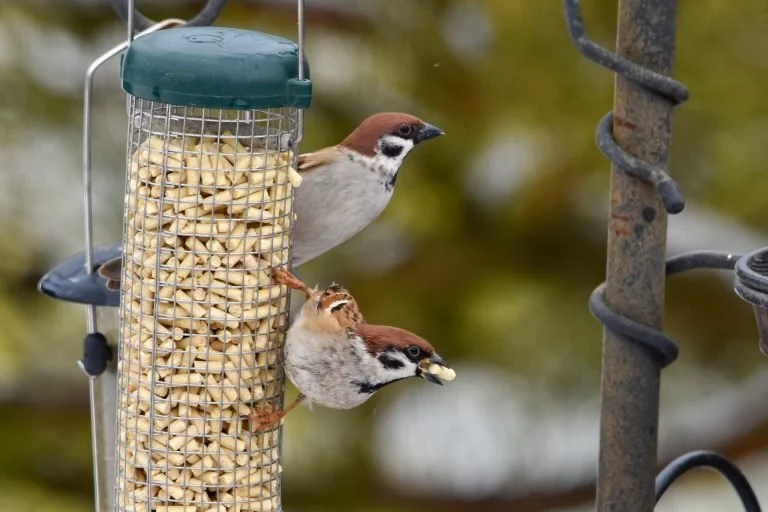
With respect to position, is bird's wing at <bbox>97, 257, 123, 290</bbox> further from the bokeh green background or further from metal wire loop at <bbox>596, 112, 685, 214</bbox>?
the bokeh green background

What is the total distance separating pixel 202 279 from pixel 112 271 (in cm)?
29

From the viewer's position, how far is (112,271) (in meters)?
2.09

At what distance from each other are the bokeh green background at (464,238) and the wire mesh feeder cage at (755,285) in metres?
1.33

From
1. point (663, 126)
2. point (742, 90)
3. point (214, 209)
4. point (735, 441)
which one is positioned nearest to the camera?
point (663, 126)

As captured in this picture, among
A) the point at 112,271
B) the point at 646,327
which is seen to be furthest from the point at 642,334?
the point at 112,271

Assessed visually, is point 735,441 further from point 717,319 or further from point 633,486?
point 633,486

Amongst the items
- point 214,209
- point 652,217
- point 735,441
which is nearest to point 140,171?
point 214,209

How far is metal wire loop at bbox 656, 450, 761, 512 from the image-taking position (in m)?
1.69

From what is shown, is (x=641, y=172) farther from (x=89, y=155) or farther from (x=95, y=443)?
(x=95, y=443)

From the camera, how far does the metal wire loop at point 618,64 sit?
55.6 inches

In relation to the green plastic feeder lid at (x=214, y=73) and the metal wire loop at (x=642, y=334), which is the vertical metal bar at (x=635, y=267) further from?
the green plastic feeder lid at (x=214, y=73)

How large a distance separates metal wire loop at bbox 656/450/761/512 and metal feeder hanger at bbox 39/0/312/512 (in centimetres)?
61

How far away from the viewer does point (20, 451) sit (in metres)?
3.20

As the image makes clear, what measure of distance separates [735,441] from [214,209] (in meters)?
1.83
